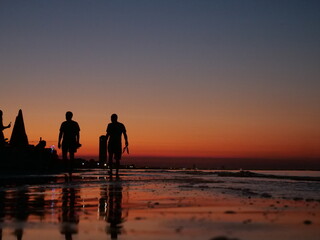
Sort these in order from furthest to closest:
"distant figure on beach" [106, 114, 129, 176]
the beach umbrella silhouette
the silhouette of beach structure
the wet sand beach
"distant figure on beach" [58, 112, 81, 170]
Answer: the beach umbrella silhouette
the silhouette of beach structure
"distant figure on beach" [106, 114, 129, 176]
"distant figure on beach" [58, 112, 81, 170]
the wet sand beach

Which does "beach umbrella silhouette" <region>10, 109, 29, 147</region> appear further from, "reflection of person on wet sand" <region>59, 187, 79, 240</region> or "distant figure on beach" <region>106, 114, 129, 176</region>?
"reflection of person on wet sand" <region>59, 187, 79, 240</region>

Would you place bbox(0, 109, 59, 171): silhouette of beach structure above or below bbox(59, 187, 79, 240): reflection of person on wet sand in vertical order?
above

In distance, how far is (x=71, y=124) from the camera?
1548cm

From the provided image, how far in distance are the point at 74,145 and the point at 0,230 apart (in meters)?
11.7

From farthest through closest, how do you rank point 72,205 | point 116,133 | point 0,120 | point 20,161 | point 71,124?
1. point 20,161
2. point 0,120
3. point 116,133
4. point 71,124
5. point 72,205

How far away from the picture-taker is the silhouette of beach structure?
2296 cm

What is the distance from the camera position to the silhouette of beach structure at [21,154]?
23.0 m

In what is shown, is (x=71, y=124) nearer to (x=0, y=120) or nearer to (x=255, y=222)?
(x=0, y=120)

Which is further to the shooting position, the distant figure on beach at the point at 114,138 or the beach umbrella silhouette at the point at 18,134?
the beach umbrella silhouette at the point at 18,134

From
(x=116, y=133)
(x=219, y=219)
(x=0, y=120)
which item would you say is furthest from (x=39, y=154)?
(x=219, y=219)

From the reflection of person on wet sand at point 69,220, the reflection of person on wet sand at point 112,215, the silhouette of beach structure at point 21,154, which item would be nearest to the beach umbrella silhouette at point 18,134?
the silhouette of beach structure at point 21,154

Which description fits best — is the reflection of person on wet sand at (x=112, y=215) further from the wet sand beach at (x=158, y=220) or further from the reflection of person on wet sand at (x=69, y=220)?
the reflection of person on wet sand at (x=69, y=220)

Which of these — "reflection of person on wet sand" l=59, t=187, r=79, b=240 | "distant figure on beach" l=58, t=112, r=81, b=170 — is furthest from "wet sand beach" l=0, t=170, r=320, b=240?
"distant figure on beach" l=58, t=112, r=81, b=170

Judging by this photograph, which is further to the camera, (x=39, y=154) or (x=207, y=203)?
(x=39, y=154)
